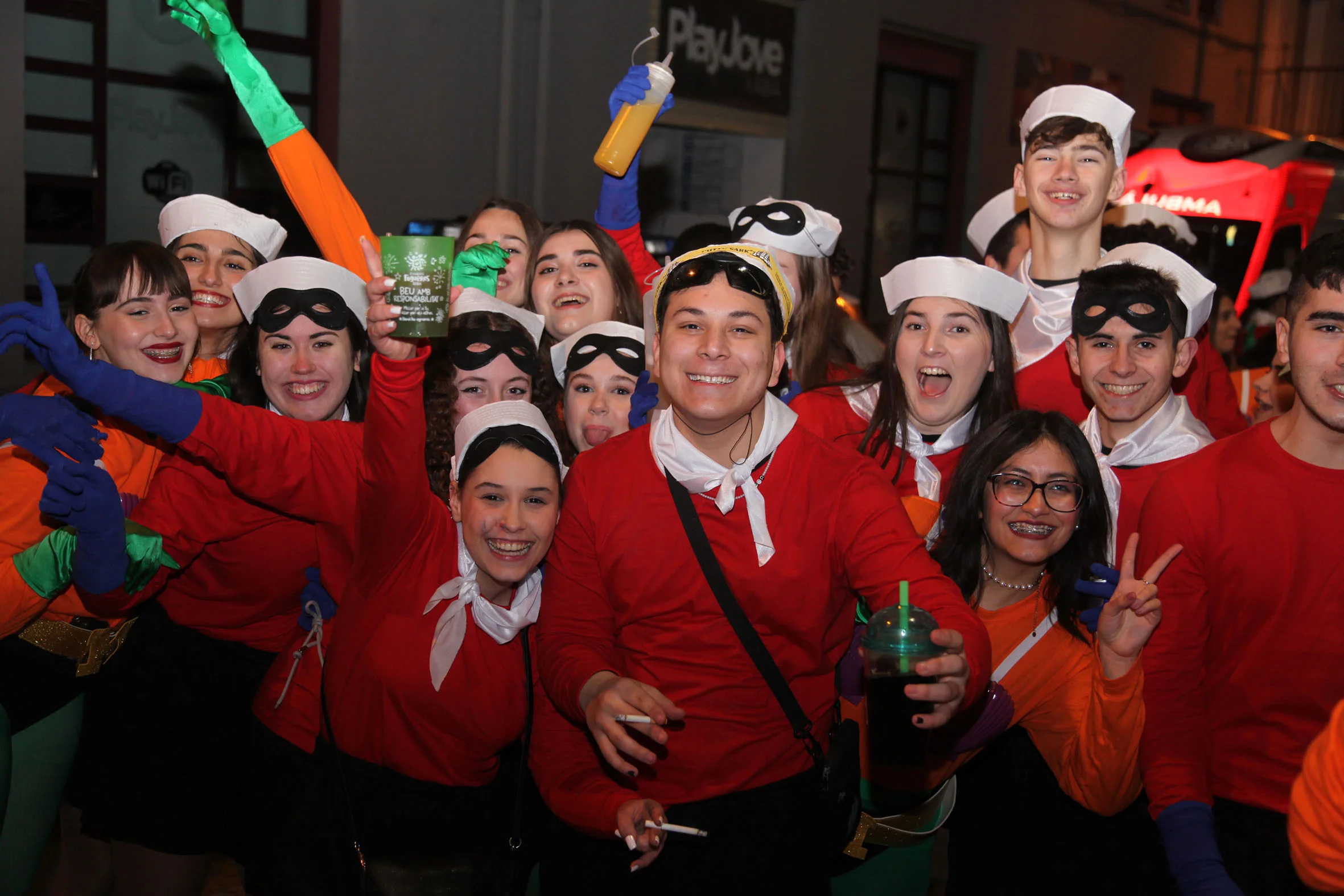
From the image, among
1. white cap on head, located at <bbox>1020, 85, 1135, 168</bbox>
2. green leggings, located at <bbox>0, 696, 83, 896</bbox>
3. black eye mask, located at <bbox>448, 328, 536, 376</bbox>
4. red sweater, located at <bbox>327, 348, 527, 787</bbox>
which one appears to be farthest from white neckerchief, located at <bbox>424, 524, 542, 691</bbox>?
white cap on head, located at <bbox>1020, 85, 1135, 168</bbox>

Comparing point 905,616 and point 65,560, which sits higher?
point 905,616

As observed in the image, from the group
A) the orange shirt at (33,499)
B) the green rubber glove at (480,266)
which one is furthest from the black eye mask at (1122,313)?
the orange shirt at (33,499)

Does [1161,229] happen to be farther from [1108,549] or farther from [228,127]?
[228,127]

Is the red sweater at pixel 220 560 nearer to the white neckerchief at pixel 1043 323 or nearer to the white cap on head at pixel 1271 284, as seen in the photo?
the white neckerchief at pixel 1043 323

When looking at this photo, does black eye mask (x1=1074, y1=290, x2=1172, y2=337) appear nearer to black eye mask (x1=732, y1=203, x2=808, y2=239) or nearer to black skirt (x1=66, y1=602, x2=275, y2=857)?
black eye mask (x1=732, y1=203, x2=808, y2=239)

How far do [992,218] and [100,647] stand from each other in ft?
15.0

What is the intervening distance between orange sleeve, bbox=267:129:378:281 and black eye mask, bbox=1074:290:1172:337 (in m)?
2.26

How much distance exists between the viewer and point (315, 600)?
10.2ft

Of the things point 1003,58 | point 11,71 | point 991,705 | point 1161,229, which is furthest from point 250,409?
point 1003,58

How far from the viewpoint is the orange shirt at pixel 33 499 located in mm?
2898

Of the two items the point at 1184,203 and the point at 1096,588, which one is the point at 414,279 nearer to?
the point at 1096,588

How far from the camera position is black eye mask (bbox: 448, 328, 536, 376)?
11.3 feet

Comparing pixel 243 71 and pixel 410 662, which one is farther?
pixel 243 71

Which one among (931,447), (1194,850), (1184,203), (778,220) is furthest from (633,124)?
(1184,203)
